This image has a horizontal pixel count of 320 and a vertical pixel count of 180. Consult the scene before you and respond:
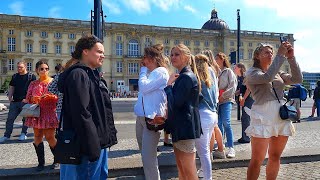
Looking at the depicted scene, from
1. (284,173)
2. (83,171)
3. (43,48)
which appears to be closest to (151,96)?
(83,171)

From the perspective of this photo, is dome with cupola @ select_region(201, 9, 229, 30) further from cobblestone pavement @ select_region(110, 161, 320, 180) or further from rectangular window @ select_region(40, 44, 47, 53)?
cobblestone pavement @ select_region(110, 161, 320, 180)

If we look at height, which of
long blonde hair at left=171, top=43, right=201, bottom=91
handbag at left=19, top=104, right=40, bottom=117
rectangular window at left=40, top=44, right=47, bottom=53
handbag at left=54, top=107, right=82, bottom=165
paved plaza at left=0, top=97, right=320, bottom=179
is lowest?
paved plaza at left=0, top=97, right=320, bottom=179

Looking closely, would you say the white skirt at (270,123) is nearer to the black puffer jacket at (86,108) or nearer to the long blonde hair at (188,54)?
the long blonde hair at (188,54)

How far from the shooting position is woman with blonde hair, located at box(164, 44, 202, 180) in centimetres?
367

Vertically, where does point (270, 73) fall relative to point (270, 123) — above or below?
above

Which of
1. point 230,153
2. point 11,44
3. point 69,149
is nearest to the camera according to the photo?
point 69,149

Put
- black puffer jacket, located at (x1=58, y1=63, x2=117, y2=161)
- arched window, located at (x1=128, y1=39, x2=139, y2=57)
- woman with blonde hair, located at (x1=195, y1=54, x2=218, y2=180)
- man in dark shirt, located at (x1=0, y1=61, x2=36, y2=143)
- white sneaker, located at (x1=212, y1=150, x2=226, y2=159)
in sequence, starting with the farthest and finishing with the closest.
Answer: arched window, located at (x1=128, y1=39, x2=139, y2=57) < man in dark shirt, located at (x1=0, y1=61, x2=36, y2=143) < white sneaker, located at (x1=212, y1=150, x2=226, y2=159) < woman with blonde hair, located at (x1=195, y1=54, x2=218, y2=180) < black puffer jacket, located at (x1=58, y1=63, x2=117, y2=161)

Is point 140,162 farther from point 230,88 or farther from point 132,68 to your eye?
point 132,68

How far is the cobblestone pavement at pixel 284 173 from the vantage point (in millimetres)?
5051

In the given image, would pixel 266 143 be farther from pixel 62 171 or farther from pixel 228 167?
pixel 62 171

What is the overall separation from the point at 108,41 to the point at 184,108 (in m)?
76.8

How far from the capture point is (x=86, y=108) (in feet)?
9.59

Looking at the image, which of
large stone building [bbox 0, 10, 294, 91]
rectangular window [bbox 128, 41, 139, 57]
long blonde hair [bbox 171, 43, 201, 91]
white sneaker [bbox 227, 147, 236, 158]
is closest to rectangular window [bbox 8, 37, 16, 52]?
large stone building [bbox 0, 10, 294, 91]

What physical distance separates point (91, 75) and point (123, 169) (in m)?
2.38
